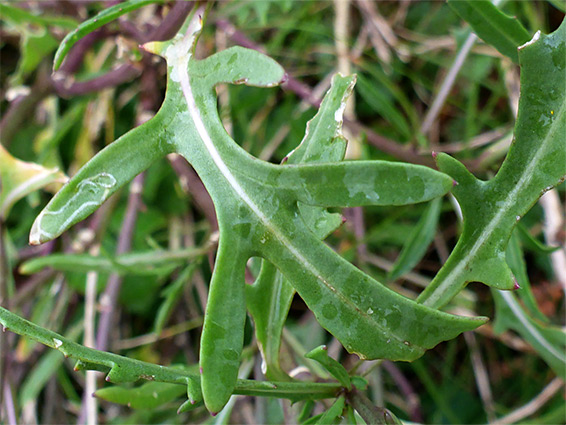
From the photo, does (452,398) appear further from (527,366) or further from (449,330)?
(449,330)

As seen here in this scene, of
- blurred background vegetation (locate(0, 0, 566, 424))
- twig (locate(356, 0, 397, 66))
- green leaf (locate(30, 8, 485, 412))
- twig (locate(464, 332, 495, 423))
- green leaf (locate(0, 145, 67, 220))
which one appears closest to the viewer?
green leaf (locate(30, 8, 485, 412))

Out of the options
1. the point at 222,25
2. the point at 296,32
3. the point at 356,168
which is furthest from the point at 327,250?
the point at 296,32

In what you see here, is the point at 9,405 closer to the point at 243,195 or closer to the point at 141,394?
the point at 141,394

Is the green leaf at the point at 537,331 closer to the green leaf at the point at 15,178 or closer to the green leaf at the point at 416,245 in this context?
the green leaf at the point at 416,245

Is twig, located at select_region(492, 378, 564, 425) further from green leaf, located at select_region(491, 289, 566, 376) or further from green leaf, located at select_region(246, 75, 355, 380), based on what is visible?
green leaf, located at select_region(246, 75, 355, 380)

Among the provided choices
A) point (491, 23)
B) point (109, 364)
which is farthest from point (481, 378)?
point (109, 364)

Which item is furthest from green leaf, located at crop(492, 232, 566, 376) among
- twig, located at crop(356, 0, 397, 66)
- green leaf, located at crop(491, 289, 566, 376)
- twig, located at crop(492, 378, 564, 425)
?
twig, located at crop(356, 0, 397, 66)
